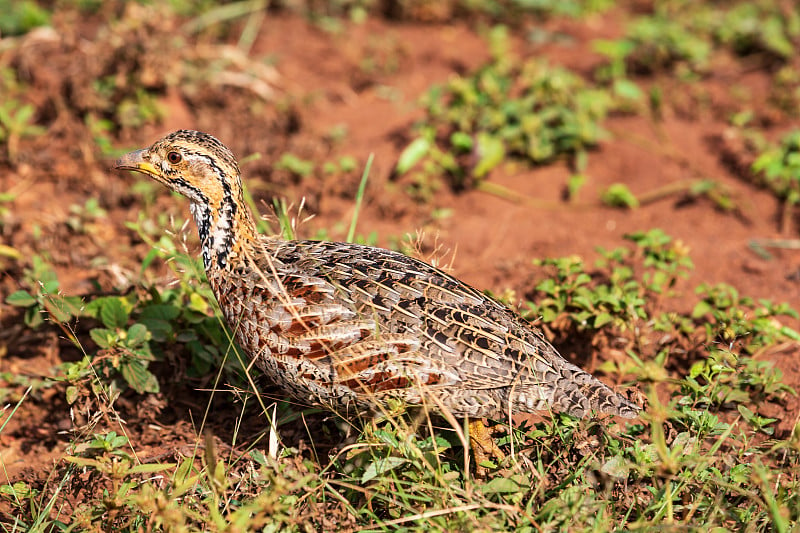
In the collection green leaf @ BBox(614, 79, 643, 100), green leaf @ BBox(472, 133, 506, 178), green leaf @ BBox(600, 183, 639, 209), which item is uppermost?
green leaf @ BBox(614, 79, 643, 100)

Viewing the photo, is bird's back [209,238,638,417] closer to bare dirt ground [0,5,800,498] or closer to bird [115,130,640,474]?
bird [115,130,640,474]

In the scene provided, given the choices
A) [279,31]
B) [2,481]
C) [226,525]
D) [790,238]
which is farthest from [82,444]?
[279,31]

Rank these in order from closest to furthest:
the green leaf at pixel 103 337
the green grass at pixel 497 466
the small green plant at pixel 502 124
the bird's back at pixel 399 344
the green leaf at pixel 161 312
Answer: the green grass at pixel 497 466 → the bird's back at pixel 399 344 → the green leaf at pixel 103 337 → the green leaf at pixel 161 312 → the small green plant at pixel 502 124

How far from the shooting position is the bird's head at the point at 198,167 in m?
4.31

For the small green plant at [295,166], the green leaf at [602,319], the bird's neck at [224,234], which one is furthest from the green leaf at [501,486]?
the small green plant at [295,166]

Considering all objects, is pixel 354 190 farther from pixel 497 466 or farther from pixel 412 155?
pixel 497 466

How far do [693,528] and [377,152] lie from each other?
4654 mm

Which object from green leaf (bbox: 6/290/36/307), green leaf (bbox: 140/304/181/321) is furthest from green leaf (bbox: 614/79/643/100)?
green leaf (bbox: 6/290/36/307)

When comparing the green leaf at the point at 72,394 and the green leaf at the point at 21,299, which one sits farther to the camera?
the green leaf at the point at 21,299

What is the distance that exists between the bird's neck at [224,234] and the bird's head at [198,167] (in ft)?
0.14

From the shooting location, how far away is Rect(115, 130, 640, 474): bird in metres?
3.79

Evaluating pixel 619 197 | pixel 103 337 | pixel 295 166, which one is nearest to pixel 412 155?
pixel 295 166

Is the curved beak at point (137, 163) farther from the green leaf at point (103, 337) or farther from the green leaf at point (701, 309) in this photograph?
the green leaf at point (701, 309)

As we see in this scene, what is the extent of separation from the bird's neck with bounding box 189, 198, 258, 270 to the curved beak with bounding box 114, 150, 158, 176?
365mm
